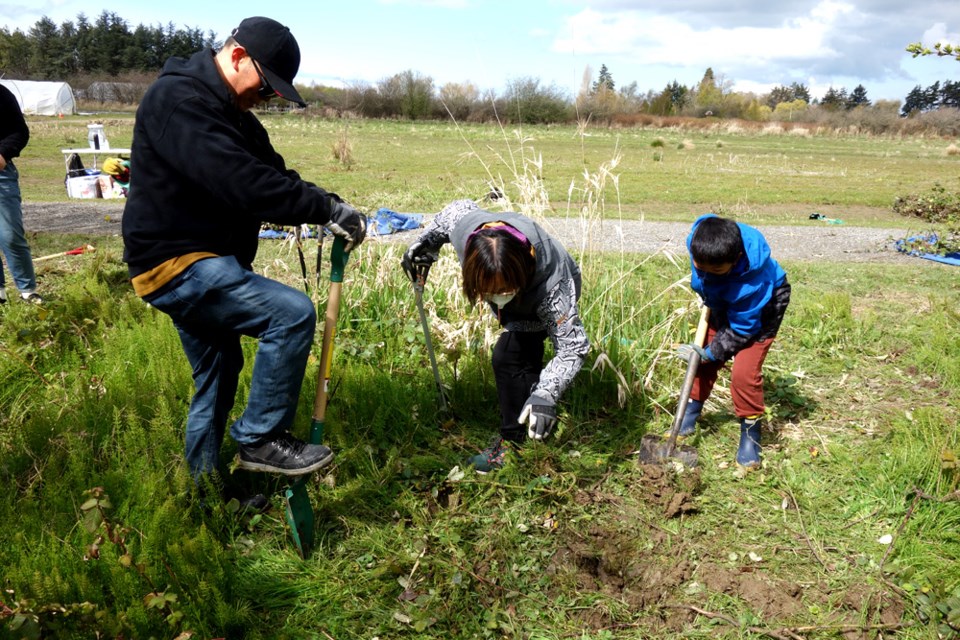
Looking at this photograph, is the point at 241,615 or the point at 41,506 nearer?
the point at 241,615

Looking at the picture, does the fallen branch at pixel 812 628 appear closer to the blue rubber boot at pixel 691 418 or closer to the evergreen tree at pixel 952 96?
the blue rubber boot at pixel 691 418

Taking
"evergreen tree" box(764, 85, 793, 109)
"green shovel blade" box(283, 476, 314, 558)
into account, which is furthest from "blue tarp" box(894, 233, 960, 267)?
"evergreen tree" box(764, 85, 793, 109)

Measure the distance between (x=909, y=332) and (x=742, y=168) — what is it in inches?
588

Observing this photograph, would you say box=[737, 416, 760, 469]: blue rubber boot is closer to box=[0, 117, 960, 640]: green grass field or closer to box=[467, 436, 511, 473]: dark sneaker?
box=[0, 117, 960, 640]: green grass field

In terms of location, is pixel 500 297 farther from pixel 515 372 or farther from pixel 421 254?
pixel 421 254

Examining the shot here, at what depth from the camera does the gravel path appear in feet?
24.8

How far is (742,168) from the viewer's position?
18.3 metres

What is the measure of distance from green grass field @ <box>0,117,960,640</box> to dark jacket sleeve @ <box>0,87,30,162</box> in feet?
3.59

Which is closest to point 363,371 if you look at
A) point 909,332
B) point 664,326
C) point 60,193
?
point 664,326

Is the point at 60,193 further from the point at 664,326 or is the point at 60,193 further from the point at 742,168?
the point at 742,168

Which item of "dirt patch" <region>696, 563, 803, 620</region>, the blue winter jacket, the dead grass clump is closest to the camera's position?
"dirt patch" <region>696, 563, 803, 620</region>

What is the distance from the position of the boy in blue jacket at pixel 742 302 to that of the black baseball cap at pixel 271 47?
1825 millimetres

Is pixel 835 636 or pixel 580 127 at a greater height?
pixel 580 127

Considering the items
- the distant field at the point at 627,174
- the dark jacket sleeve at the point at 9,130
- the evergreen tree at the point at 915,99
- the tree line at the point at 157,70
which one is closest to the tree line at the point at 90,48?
the tree line at the point at 157,70
